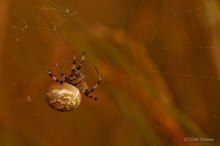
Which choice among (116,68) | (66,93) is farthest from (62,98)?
(116,68)

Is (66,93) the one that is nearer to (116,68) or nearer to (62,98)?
(62,98)

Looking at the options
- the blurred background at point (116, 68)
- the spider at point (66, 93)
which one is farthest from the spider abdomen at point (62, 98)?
the blurred background at point (116, 68)

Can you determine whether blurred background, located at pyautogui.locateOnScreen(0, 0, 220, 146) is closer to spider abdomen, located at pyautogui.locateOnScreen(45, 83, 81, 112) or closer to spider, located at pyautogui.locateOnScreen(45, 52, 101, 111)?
spider, located at pyautogui.locateOnScreen(45, 52, 101, 111)

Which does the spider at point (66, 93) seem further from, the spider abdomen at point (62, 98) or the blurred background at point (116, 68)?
the blurred background at point (116, 68)

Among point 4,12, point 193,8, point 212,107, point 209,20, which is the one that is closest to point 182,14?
point 193,8

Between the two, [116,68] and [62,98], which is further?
[116,68]

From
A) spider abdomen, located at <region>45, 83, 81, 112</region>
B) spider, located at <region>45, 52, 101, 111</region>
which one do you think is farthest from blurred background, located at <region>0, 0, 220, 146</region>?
spider abdomen, located at <region>45, 83, 81, 112</region>
